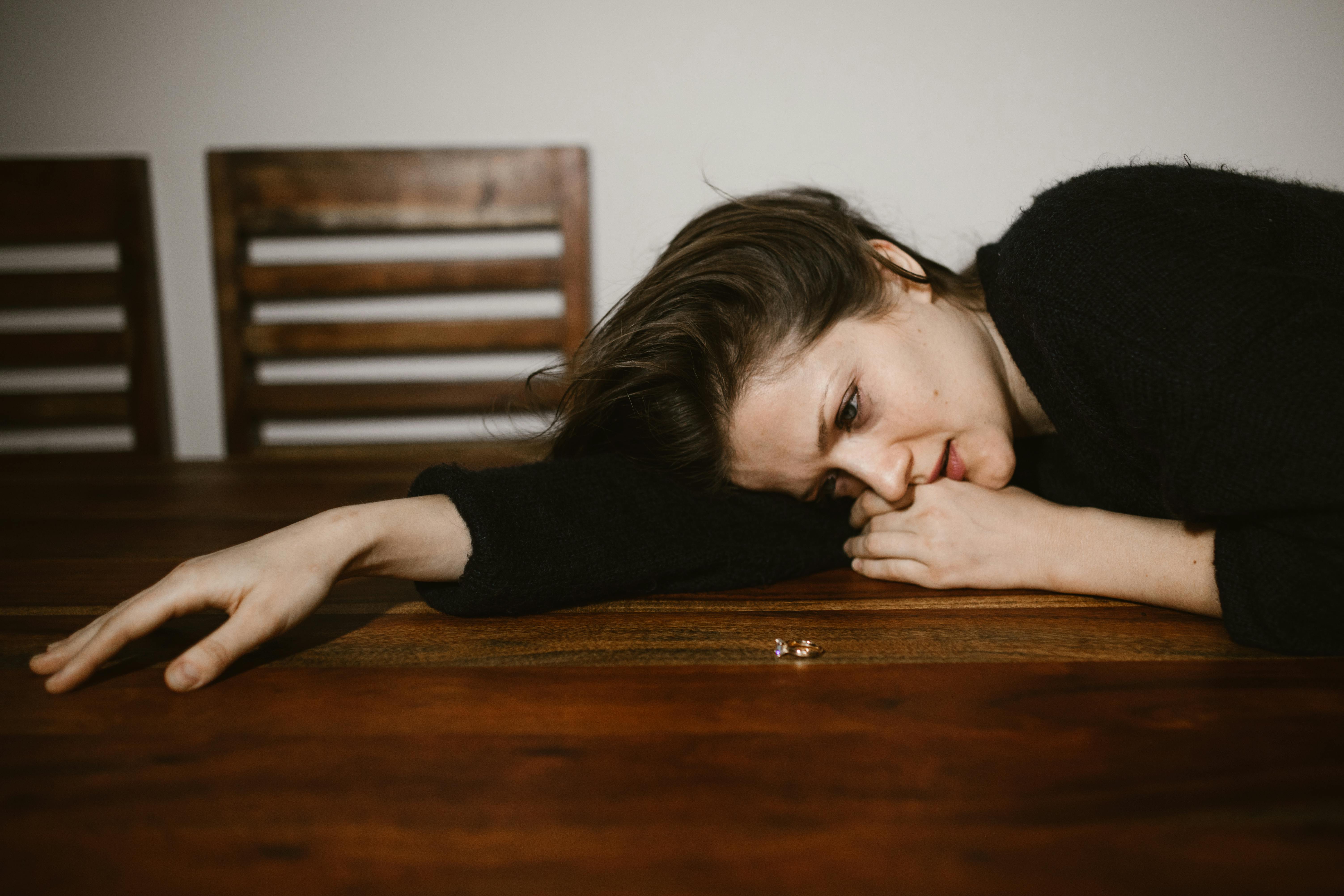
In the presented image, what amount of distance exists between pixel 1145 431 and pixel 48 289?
6.12 ft

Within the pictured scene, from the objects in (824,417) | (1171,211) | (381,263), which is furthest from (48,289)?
(1171,211)

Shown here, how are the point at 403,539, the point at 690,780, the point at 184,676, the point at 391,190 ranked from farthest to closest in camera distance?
the point at 391,190 < the point at 403,539 < the point at 184,676 < the point at 690,780

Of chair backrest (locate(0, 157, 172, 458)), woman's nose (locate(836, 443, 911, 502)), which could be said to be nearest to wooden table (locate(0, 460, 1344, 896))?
woman's nose (locate(836, 443, 911, 502))

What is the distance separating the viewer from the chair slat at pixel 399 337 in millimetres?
1523

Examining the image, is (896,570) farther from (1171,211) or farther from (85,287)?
(85,287)

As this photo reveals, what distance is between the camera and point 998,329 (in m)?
0.80

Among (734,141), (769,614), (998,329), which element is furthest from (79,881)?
(734,141)

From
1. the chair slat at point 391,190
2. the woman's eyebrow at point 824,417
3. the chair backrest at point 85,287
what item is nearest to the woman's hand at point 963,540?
the woman's eyebrow at point 824,417

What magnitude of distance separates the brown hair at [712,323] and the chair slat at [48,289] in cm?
126

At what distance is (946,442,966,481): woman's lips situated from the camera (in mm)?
780

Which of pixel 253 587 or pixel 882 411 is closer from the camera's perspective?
pixel 253 587

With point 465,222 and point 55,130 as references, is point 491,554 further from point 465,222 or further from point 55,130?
point 55,130

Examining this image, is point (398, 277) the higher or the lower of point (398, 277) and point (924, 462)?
the higher

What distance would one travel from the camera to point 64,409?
5.27 ft
